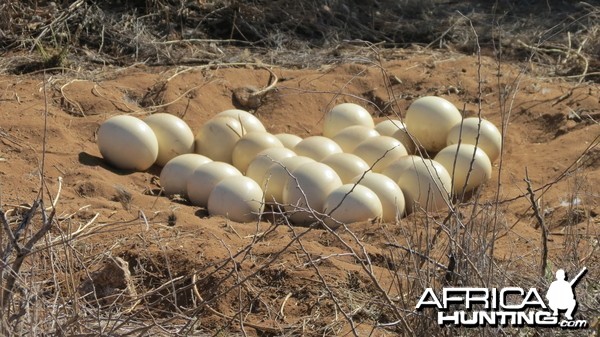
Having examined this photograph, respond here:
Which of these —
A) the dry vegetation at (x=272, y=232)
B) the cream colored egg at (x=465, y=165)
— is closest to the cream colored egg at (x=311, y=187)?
the dry vegetation at (x=272, y=232)

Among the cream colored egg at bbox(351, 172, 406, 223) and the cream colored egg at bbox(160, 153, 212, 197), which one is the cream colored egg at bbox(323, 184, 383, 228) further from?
the cream colored egg at bbox(160, 153, 212, 197)

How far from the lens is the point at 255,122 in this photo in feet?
22.8

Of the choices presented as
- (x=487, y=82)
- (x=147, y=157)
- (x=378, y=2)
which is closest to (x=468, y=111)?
(x=487, y=82)

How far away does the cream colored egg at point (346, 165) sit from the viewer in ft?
20.2

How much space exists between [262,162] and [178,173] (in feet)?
1.61

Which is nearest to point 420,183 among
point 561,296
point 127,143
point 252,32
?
point 127,143

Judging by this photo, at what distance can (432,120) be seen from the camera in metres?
7.07

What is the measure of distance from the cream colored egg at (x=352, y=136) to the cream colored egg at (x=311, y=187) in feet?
2.40

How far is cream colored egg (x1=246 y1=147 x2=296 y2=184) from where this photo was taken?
245 inches

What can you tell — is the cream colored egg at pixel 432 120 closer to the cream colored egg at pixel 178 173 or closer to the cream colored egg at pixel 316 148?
the cream colored egg at pixel 316 148

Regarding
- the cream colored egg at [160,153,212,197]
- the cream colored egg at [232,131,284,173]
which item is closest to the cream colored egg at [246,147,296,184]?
the cream colored egg at [232,131,284,173]

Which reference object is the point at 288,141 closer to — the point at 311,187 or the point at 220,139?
the point at 220,139

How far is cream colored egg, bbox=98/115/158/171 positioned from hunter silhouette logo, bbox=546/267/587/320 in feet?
11.3

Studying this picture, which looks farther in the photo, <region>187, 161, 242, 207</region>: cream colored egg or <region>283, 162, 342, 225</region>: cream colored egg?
<region>187, 161, 242, 207</region>: cream colored egg
